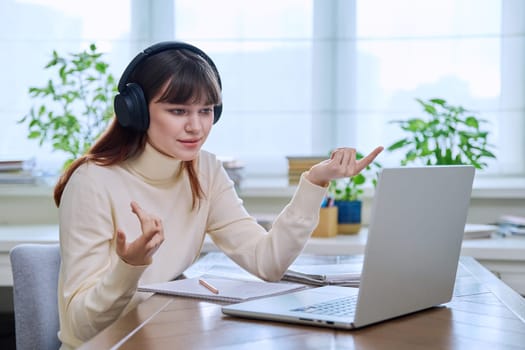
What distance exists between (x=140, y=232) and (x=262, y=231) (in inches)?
12.1

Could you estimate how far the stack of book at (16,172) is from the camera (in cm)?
301

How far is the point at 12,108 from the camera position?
10.6 ft

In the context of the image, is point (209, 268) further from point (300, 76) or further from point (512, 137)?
point (512, 137)

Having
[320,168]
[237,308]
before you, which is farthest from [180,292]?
[320,168]

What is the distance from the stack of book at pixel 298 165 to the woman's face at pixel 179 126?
1.20 metres

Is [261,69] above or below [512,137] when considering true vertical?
above

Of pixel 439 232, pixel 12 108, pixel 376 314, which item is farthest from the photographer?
pixel 12 108

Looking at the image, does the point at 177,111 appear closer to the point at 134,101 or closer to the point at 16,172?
the point at 134,101

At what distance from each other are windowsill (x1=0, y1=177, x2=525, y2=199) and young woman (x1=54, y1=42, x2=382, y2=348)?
1.08 metres

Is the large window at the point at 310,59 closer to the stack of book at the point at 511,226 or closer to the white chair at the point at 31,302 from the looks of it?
the stack of book at the point at 511,226

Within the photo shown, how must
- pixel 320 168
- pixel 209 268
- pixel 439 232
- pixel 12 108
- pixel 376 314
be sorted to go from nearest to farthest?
pixel 376 314
pixel 439 232
pixel 320 168
pixel 209 268
pixel 12 108

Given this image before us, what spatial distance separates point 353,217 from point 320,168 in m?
1.11

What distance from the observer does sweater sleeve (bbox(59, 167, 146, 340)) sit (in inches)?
57.2

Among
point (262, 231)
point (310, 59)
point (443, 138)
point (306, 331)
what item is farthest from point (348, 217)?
point (306, 331)
